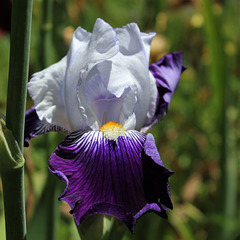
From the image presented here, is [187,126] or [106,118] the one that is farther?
[187,126]

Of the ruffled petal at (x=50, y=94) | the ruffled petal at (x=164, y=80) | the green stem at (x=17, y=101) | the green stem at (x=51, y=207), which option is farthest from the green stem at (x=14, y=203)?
the green stem at (x=51, y=207)

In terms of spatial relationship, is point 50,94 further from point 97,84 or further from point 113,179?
point 113,179

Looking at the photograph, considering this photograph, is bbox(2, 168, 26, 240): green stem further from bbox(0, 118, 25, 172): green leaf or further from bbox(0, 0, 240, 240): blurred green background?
bbox(0, 0, 240, 240): blurred green background

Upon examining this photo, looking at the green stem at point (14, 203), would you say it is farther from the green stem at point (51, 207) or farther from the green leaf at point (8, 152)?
the green stem at point (51, 207)

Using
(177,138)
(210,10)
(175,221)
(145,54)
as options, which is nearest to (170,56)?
(145,54)

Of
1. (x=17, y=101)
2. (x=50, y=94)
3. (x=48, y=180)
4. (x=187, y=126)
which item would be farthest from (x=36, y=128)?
(x=187, y=126)

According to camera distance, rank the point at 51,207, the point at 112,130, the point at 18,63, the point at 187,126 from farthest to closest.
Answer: the point at 187,126 < the point at 51,207 < the point at 112,130 < the point at 18,63

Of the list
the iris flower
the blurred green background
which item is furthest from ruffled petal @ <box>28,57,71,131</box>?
the blurred green background

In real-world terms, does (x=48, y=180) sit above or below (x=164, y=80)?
below
